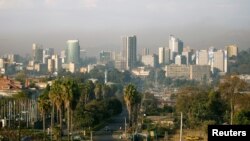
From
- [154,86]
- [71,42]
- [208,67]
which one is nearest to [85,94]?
[154,86]

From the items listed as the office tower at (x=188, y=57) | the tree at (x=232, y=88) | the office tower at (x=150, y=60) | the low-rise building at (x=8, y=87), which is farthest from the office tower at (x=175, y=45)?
the tree at (x=232, y=88)

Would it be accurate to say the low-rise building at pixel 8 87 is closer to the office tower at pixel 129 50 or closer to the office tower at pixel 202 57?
the office tower at pixel 202 57

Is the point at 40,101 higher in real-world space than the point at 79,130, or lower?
higher

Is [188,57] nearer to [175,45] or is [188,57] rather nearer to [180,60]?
[180,60]

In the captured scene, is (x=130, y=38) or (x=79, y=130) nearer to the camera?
(x=79, y=130)

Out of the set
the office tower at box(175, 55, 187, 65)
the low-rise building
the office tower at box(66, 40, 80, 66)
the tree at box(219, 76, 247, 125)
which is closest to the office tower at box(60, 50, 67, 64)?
the office tower at box(66, 40, 80, 66)

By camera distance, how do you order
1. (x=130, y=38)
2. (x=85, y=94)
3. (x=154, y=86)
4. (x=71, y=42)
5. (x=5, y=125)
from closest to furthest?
(x=5, y=125)
(x=85, y=94)
(x=154, y=86)
(x=130, y=38)
(x=71, y=42)

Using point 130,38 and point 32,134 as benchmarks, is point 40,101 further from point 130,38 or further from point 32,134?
point 130,38
